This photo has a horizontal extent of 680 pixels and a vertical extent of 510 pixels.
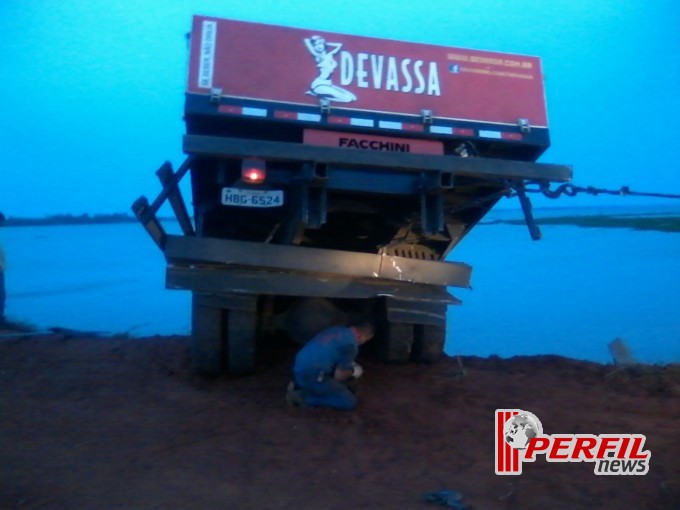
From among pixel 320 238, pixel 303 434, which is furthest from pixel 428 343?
pixel 303 434

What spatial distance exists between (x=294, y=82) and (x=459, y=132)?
1425 millimetres

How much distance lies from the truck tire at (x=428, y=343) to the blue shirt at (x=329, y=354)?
142 cm

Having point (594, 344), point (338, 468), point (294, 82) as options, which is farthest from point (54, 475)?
point (594, 344)

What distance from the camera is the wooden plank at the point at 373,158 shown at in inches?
202

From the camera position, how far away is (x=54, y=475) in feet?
14.1

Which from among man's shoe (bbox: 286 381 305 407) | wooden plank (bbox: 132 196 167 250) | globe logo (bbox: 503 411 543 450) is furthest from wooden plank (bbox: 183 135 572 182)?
man's shoe (bbox: 286 381 305 407)

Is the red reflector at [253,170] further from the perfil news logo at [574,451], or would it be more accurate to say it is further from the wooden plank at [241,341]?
the perfil news logo at [574,451]

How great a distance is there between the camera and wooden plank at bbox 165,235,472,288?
5691 mm

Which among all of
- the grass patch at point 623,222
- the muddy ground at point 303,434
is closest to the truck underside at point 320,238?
the muddy ground at point 303,434

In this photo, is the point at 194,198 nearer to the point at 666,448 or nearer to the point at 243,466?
the point at 243,466

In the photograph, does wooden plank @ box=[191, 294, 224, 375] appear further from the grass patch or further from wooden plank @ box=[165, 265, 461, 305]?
the grass patch

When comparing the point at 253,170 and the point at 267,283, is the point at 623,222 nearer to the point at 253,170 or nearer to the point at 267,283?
the point at 267,283

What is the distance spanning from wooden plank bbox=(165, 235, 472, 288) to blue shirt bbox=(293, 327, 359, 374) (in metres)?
0.54

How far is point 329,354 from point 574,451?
6.71 feet
